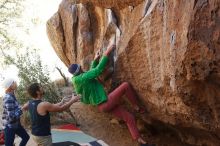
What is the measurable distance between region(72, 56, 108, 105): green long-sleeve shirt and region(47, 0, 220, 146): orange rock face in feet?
1.46

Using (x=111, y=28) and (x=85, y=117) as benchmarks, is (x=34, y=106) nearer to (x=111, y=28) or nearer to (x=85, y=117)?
(x=111, y=28)

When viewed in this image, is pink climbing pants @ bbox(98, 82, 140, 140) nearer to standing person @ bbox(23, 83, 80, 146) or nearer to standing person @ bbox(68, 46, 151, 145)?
standing person @ bbox(68, 46, 151, 145)

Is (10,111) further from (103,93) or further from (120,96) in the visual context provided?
(120,96)

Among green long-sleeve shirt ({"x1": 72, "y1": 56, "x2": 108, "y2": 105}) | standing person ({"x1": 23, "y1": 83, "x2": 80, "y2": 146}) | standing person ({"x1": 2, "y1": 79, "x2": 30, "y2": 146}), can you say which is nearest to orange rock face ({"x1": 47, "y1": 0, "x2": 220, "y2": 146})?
green long-sleeve shirt ({"x1": 72, "y1": 56, "x2": 108, "y2": 105})

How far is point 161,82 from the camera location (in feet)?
24.3

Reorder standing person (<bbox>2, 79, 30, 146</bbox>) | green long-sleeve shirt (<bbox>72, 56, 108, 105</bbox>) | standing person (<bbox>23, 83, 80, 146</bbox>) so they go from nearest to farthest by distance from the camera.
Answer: standing person (<bbox>23, 83, 80, 146</bbox>) → standing person (<bbox>2, 79, 30, 146</bbox>) → green long-sleeve shirt (<bbox>72, 56, 108, 105</bbox>)

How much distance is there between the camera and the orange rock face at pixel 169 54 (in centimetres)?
589

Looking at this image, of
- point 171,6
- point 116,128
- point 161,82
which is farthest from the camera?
point 116,128

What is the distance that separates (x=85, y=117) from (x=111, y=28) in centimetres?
432

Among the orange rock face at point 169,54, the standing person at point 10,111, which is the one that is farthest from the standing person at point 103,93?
the standing person at point 10,111

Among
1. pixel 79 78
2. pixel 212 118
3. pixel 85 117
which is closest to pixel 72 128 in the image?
pixel 85 117

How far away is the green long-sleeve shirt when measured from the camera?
854 cm

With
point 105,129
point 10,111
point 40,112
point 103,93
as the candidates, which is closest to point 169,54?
point 103,93

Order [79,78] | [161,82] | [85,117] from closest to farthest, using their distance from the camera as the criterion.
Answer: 1. [161,82]
2. [79,78]
3. [85,117]
